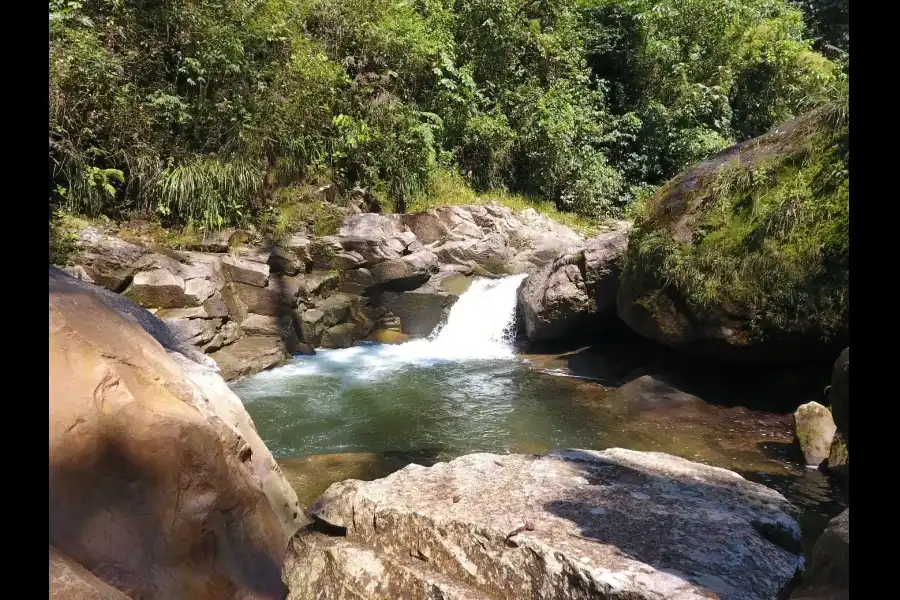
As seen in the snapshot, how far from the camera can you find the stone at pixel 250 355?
866 centimetres

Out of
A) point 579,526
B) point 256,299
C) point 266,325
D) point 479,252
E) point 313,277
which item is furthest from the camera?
point 479,252

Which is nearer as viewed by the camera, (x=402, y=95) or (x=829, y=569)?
(x=829, y=569)

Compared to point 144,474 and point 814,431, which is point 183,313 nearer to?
point 144,474

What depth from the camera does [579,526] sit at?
266 cm

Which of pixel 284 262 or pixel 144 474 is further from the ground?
pixel 144 474

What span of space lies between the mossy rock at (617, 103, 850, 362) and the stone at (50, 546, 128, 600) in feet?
22.5

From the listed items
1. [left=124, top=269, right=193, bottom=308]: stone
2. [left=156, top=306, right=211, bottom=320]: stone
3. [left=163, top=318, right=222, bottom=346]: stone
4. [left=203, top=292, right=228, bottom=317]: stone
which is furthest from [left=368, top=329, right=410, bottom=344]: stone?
[left=124, top=269, right=193, bottom=308]: stone

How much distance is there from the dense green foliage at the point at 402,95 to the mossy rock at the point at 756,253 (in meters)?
1.54

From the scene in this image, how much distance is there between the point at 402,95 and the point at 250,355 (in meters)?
9.23

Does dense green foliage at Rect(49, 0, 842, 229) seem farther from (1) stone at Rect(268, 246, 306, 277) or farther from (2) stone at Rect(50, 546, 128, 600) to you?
(2) stone at Rect(50, 546, 128, 600)

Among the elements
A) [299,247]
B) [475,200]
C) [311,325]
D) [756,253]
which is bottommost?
[311,325]

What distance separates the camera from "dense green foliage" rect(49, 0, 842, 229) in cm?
1049

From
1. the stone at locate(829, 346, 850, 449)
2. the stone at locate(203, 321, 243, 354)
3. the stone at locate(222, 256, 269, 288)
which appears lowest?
the stone at locate(203, 321, 243, 354)

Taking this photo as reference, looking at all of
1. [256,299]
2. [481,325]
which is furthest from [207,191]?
[481,325]
